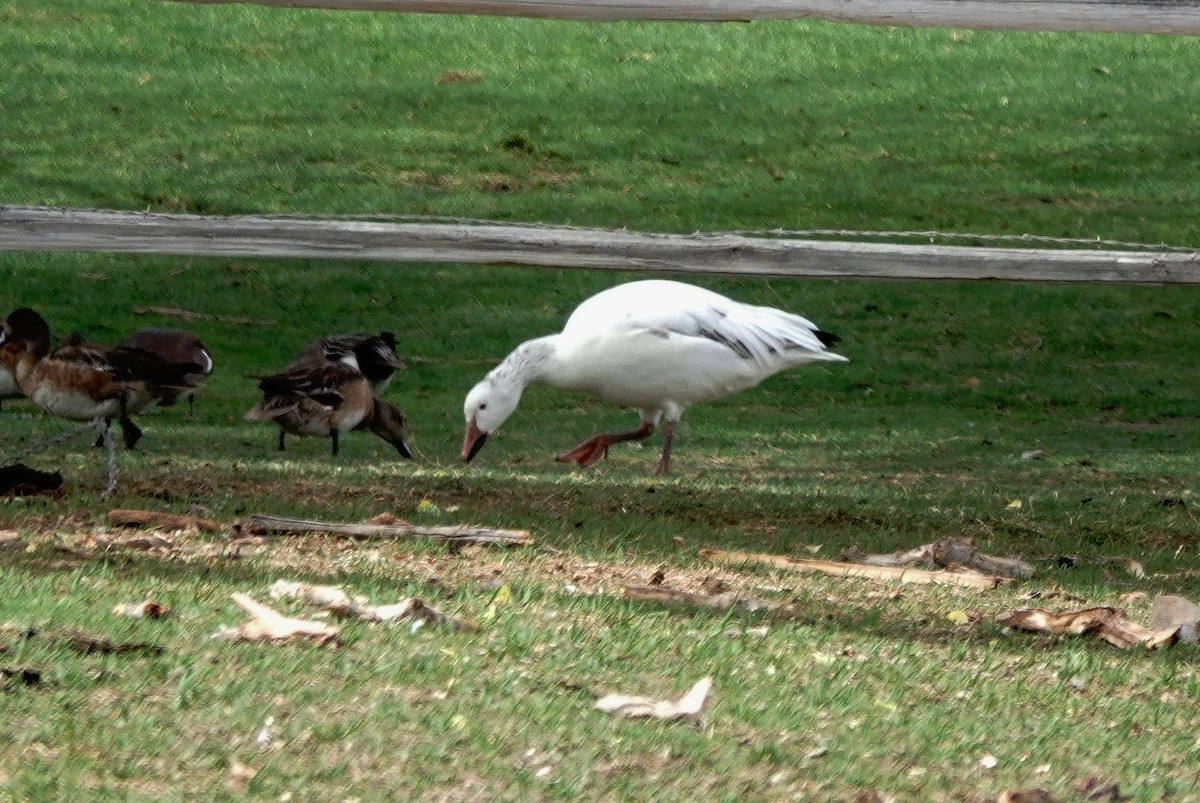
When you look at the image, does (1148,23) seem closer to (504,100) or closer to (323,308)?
(323,308)

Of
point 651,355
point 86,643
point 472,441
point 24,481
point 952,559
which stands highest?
point 86,643

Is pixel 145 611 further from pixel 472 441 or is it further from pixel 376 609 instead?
pixel 472 441

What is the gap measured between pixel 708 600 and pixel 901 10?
3.63 m

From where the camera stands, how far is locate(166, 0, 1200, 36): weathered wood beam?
7.47m

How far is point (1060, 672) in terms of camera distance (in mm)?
4520

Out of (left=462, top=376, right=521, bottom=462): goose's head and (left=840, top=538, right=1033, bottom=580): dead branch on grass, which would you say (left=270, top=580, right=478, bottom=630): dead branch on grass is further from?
(left=462, top=376, right=521, bottom=462): goose's head

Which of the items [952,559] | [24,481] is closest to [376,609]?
[24,481]

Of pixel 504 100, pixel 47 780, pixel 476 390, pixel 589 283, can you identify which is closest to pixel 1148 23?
pixel 476 390

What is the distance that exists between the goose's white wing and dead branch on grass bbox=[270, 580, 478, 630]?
4.06 meters

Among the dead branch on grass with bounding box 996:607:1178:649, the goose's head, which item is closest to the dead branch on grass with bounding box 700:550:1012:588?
the dead branch on grass with bounding box 996:607:1178:649

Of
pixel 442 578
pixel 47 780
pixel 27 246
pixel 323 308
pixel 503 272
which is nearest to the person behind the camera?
pixel 47 780

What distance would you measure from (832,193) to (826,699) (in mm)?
13345

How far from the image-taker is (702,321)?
863 cm

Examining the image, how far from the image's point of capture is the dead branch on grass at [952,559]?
608cm
